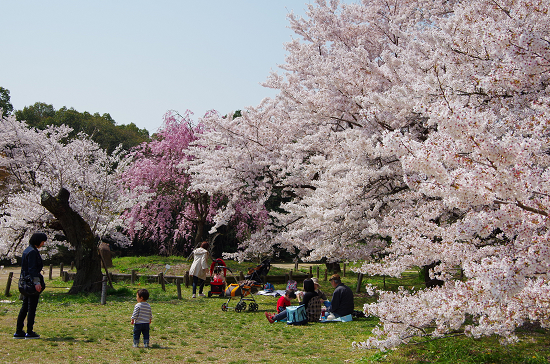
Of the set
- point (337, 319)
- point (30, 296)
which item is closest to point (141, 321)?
point (30, 296)

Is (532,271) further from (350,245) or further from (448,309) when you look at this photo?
(350,245)

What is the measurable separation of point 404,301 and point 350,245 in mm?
5205

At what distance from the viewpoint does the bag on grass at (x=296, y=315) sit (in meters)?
8.31

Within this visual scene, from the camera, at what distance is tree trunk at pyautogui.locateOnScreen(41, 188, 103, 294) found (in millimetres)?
10688

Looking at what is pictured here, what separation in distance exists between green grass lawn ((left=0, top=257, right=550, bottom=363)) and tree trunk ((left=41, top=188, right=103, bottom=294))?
125 centimetres

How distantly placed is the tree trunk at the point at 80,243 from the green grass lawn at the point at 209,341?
125cm

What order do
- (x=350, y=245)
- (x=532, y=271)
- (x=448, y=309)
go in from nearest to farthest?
1. (x=532, y=271)
2. (x=448, y=309)
3. (x=350, y=245)

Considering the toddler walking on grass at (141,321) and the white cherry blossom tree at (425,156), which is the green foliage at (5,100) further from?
the toddler walking on grass at (141,321)

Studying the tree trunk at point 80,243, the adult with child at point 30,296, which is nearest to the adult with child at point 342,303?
the adult with child at point 30,296

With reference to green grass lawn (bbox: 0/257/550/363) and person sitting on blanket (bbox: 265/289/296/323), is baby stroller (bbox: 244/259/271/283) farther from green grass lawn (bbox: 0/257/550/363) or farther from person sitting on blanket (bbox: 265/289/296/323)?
person sitting on blanket (bbox: 265/289/296/323)

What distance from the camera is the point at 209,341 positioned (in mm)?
6922

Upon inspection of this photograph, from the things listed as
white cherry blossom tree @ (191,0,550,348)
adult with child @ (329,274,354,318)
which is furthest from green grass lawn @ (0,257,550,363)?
white cherry blossom tree @ (191,0,550,348)

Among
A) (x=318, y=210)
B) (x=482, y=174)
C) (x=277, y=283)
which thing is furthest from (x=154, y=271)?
(x=482, y=174)

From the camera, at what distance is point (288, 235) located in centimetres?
1201
